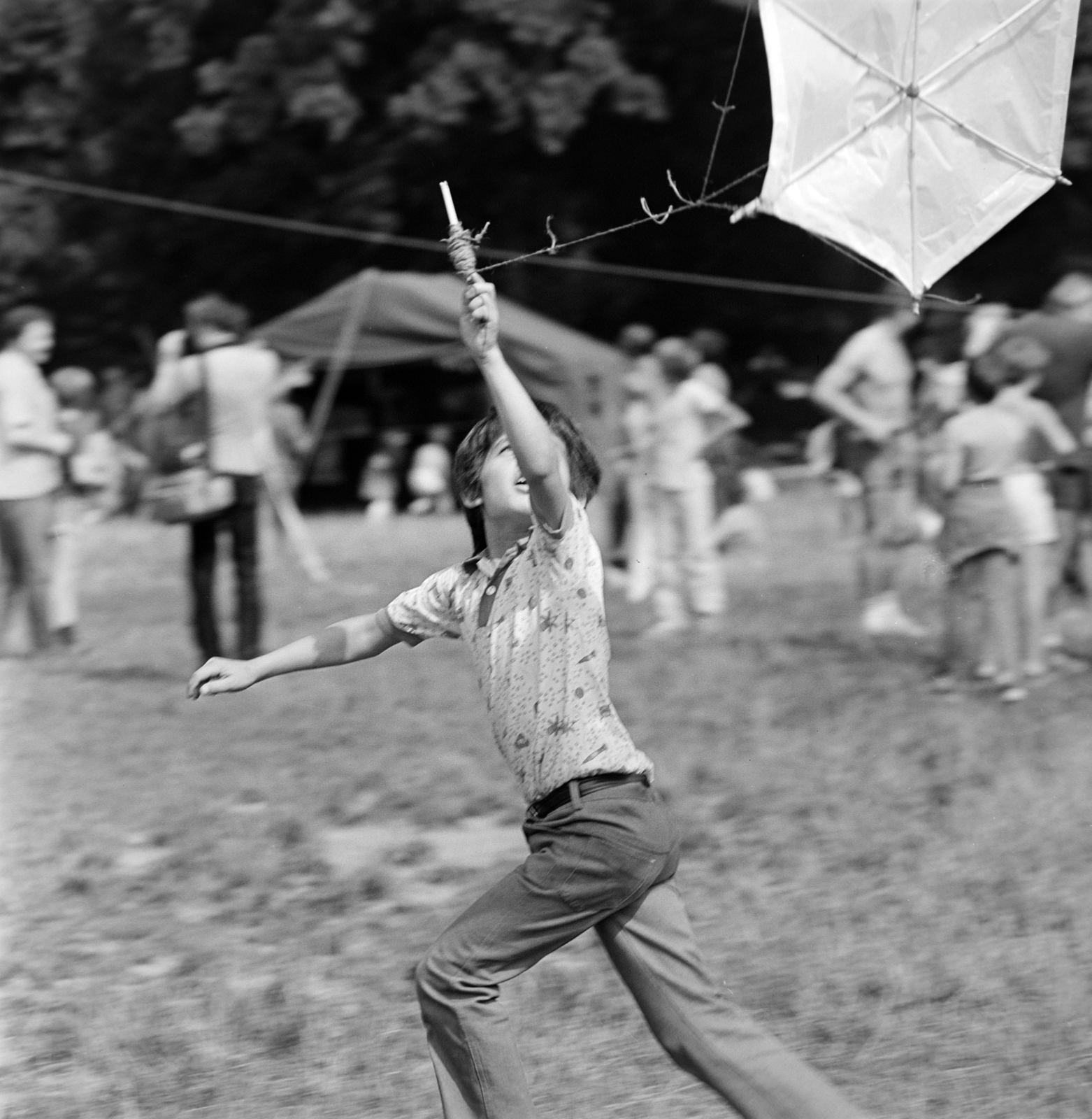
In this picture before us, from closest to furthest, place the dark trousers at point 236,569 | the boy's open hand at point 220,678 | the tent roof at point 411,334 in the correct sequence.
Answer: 1. the boy's open hand at point 220,678
2. the dark trousers at point 236,569
3. the tent roof at point 411,334

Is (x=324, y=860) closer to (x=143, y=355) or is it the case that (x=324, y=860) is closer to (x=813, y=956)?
(x=813, y=956)

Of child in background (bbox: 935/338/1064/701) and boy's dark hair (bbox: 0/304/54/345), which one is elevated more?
boy's dark hair (bbox: 0/304/54/345)

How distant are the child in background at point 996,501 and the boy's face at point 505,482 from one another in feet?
19.9

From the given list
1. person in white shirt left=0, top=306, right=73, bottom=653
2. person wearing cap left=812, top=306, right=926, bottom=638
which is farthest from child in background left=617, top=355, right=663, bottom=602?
person in white shirt left=0, top=306, right=73, bottom=653

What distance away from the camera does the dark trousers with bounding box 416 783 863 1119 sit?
340 cm

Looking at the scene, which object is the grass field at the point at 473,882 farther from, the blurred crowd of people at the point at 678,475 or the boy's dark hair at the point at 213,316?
the boy's dark hair at the point at 213,316

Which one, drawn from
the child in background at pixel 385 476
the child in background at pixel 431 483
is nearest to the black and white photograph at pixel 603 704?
the child in background at pixel 431 483

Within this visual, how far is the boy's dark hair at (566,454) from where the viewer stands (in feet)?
11.7

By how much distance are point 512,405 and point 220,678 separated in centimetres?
89

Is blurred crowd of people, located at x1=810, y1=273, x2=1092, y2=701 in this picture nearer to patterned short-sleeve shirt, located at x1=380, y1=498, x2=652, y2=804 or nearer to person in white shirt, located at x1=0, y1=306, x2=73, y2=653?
person in white shirt, located at x1=0, y1=306, x2=73, y2=653

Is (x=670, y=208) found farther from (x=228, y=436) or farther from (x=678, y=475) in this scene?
(x=678, y=475)

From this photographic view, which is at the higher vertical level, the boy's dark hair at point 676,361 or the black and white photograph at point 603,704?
the boy's dark hair at point 676,361

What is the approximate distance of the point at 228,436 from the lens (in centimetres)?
986

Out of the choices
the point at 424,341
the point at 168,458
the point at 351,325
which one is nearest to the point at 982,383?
the point at 168,458
